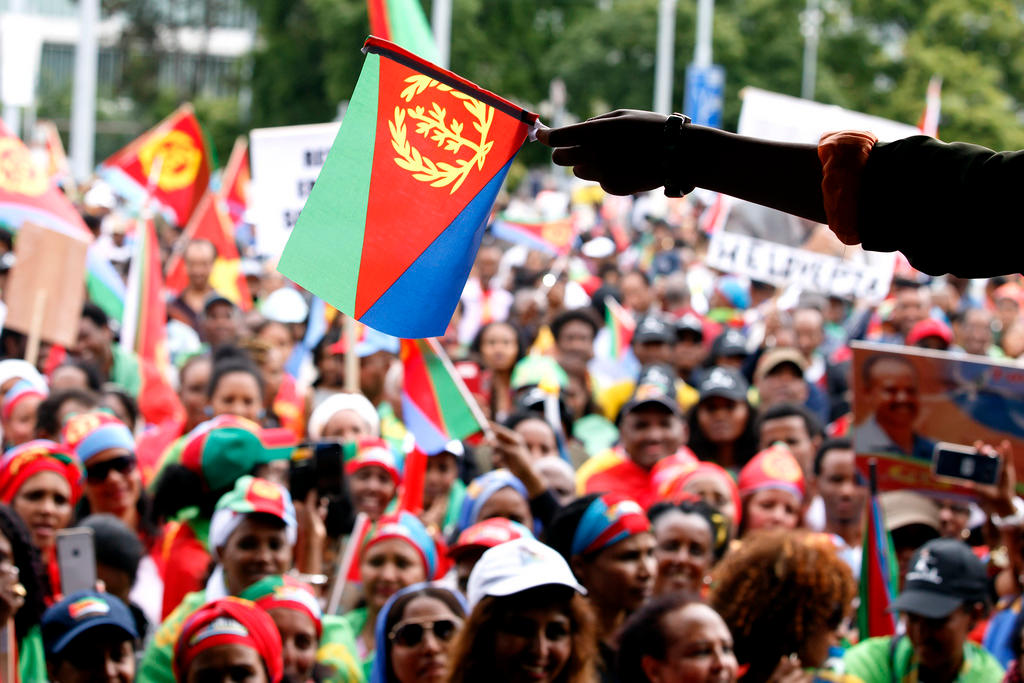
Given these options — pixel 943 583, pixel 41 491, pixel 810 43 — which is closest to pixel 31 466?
Answer: pixel 41 491

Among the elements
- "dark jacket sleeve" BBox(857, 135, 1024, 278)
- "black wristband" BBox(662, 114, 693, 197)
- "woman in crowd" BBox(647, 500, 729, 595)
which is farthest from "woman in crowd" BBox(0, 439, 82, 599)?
"dark jacket sleeve" BBox(857, 135, 1024, 278)

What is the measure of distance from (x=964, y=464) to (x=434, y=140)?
311 cm

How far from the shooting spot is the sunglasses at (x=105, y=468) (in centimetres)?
596

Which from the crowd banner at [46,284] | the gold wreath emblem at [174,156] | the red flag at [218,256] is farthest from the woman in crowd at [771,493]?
the gold wreath emblem at [174,156]

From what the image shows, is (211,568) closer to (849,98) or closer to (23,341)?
(23,341)

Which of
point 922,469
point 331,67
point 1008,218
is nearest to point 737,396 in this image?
point 922,469

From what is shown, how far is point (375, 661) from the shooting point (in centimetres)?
466

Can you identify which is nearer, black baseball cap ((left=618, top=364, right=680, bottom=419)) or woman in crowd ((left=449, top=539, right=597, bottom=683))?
woman in crowd ((left=449, top=539, right=597, bottom=683))

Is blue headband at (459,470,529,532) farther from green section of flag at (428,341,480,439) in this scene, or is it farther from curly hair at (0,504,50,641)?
curly hair at (0,504,50,641)

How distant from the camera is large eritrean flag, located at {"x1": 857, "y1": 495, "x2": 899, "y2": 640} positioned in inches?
210

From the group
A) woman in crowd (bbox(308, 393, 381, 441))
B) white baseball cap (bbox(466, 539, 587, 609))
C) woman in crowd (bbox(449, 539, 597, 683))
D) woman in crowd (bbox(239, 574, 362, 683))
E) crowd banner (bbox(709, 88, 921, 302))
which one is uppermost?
crowd banner (bbox(709, 88, 921, 302))

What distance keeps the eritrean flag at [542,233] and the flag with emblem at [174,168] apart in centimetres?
268

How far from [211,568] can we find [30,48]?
12.1m

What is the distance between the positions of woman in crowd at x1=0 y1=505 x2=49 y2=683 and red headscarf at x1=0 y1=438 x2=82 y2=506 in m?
0.91
